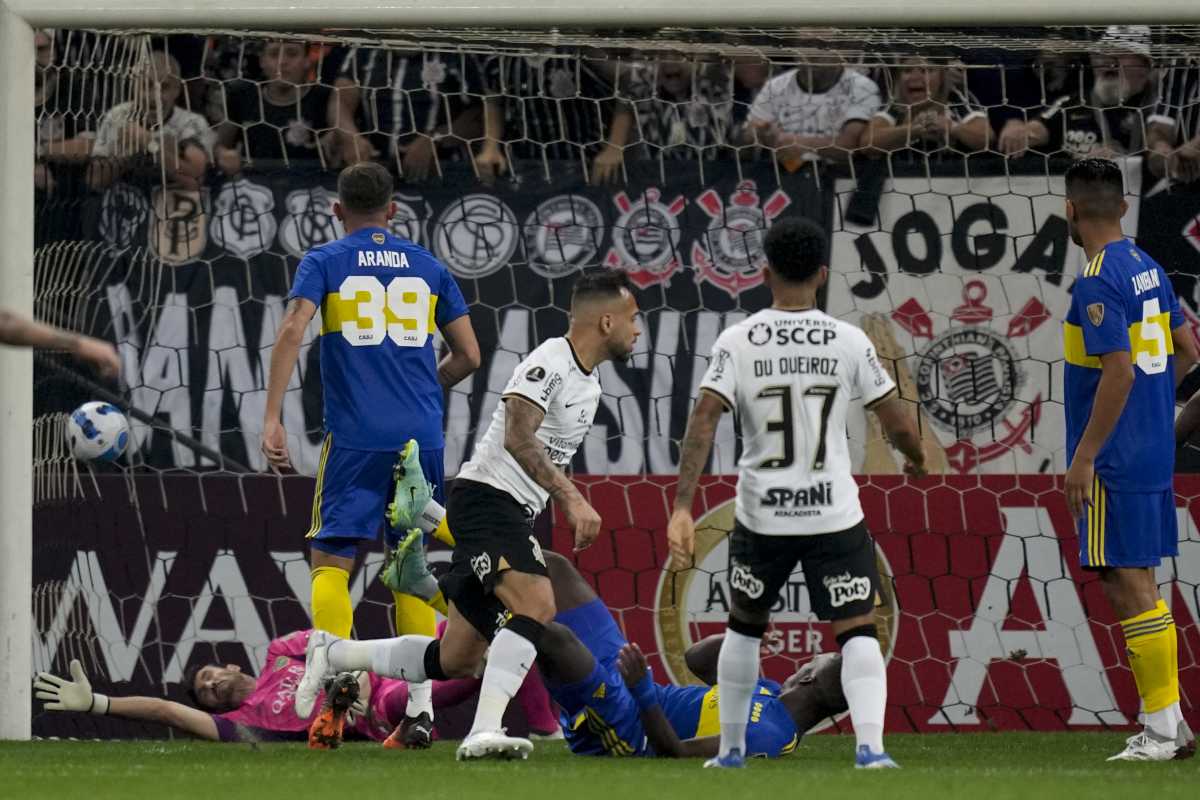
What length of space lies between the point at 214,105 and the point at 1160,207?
4.33m

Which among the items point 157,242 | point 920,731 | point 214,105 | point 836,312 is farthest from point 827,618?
point 214,105

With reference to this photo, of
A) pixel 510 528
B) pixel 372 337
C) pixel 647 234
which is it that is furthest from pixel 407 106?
pixel 510 528

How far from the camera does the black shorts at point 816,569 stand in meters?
5.43

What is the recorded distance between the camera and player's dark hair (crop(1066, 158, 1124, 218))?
6.18m

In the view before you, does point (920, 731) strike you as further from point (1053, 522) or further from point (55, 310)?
point (55, 310)

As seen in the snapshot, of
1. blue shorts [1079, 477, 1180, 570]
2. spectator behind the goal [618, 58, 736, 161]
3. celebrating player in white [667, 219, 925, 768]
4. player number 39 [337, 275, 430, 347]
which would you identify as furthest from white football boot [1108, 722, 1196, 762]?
spectator behind the goal [618, 58, 736, 161]

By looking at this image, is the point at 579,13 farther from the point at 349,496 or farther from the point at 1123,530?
A: the point at 1123,530

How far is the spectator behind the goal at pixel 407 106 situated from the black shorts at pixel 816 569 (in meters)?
3.56

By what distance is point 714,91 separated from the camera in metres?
9.17

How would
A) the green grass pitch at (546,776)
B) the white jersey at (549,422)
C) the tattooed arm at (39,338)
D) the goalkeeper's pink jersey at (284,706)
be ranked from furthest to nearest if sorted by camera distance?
1. the goalkeeper's pink jersey at (284,706)
2. the white jersey at (549,422)
3. the tattooed arm at (39,338)
4. the green grass pitch at (546,776)

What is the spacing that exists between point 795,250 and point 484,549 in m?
1.40

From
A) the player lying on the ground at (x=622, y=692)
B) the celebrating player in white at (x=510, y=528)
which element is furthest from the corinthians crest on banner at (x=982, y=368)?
the celebrating player in white at (x=510, y=528)

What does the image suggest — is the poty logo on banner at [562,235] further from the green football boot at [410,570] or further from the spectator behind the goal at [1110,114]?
the green football boot at [410,570]

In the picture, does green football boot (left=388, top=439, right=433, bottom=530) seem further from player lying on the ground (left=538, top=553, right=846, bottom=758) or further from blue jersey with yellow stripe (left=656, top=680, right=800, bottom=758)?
blue jersey with yellow stripe (left=656, top=680, right=800, bottom=758)
